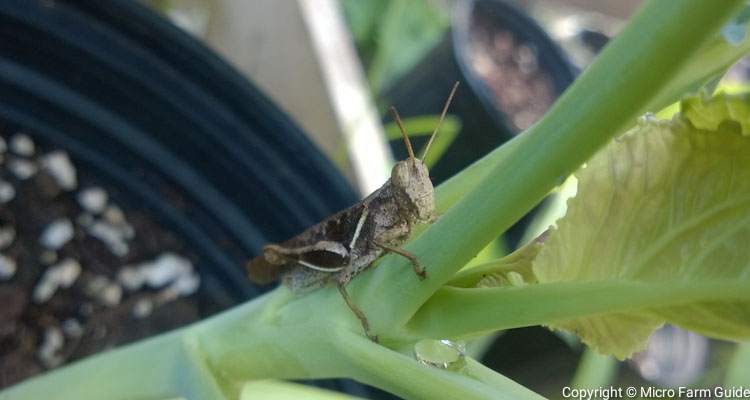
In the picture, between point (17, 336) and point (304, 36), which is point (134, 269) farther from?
point (304, 36)

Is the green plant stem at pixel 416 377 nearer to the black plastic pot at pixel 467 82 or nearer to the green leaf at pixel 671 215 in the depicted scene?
the green leaf at pixel 671 215

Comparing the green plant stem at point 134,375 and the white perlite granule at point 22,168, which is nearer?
the green plant stem at point 134,375

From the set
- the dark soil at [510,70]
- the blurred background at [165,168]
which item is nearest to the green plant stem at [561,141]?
the blurred background at [165,168]

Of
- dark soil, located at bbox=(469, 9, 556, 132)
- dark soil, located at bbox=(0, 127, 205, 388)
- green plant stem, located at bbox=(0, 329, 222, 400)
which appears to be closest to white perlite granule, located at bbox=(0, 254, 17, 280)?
dark soil, located at bbox=(0, 127, 205, 388)

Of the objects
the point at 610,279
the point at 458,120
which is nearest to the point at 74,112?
the point at 610,279

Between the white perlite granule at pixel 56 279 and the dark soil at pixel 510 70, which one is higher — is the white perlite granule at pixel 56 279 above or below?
below

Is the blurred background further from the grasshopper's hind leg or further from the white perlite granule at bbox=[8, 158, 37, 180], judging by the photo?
the grasshopper's hind leg
